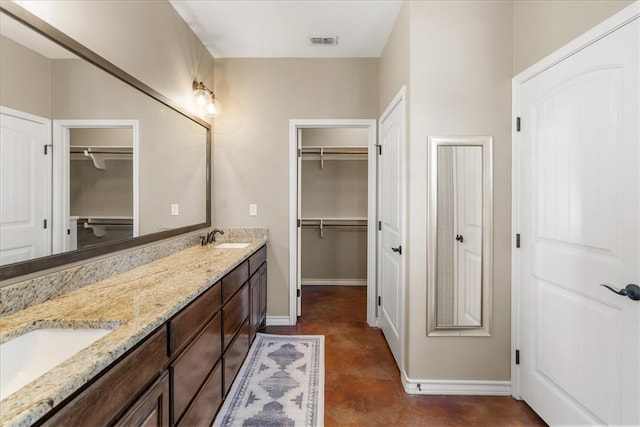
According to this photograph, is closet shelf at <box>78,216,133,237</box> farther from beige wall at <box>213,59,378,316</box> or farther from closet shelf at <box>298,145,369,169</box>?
closet shelf at <box>298,145,369,169</box>

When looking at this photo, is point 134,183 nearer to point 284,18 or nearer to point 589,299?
point 284,18

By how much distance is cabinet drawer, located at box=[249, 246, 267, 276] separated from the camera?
2.42 m

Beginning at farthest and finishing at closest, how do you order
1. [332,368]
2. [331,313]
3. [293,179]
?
1. [331,313]
2. [293,179]
3. [332,368]

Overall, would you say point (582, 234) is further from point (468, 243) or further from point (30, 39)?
point (30, 39)

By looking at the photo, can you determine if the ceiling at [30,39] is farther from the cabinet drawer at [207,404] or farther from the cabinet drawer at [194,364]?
the cabinet drawer at [207,404]

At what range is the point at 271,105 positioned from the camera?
10.1 feet

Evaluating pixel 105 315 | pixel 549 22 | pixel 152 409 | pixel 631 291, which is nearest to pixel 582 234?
pixel 631 291

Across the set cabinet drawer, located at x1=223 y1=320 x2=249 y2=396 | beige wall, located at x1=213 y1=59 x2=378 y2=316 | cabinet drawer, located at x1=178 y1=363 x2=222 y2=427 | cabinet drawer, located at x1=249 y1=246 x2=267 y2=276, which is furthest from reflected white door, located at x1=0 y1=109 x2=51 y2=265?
beige wall, located at x1=213 y1=59 x2=378 y2=316

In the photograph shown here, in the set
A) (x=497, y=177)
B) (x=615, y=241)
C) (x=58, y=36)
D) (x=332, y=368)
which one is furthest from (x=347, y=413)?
(x=58, y=36)

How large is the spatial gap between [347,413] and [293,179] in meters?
2.11

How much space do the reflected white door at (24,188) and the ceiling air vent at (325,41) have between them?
225 centimetres

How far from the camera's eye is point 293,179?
10.1 ft

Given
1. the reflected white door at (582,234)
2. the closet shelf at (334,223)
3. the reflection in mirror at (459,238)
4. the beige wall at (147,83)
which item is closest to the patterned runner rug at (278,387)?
the reflection in mirror at (459,238)

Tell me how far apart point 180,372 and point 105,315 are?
0.39 meters
